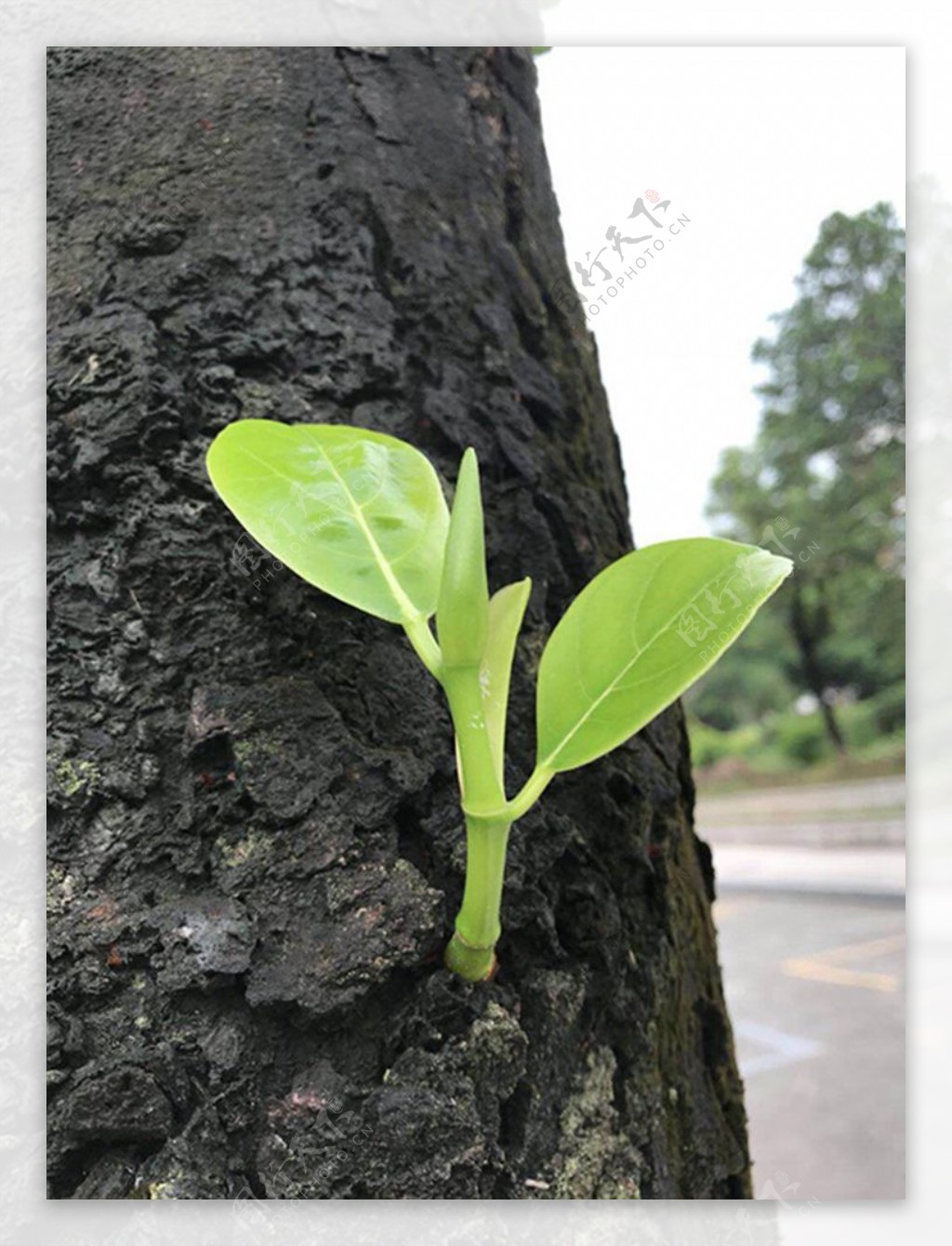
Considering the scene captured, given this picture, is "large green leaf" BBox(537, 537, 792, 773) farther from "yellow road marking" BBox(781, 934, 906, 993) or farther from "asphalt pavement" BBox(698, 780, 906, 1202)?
"yellow road marking" BBox(781, 934, 906, 993)

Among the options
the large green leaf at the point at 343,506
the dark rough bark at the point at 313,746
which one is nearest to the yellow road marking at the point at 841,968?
the dark rough bark at the point at 313,746

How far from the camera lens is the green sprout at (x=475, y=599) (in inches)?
16.9

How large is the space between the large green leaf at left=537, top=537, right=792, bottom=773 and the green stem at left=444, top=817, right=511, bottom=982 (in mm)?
43

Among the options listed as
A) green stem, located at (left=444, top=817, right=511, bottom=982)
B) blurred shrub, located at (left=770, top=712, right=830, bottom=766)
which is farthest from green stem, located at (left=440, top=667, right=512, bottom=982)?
blurred shrub, located at (left=770, top=712, right=830, bottom=766)

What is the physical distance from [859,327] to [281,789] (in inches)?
28.0

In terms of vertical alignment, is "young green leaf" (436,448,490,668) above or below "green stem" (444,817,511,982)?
above

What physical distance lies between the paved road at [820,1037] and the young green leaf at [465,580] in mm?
446

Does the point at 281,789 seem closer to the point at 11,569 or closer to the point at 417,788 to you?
the point at 417,788

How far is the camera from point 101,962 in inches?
18.0

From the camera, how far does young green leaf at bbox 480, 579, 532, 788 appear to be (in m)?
0.45

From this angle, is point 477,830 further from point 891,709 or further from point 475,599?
point 891,709

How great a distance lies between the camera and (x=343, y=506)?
49 cm

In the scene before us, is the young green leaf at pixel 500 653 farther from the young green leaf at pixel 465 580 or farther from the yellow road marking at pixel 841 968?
the yellow road marking at pixel 841 968

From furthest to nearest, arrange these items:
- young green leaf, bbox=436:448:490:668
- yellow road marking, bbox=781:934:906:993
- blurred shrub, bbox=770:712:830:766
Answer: blurred shrub, bbox=770:712:830:766 → yellow road marking, bbox=781:934:906:993 → young green leaf, bbox=436:448:490:668
